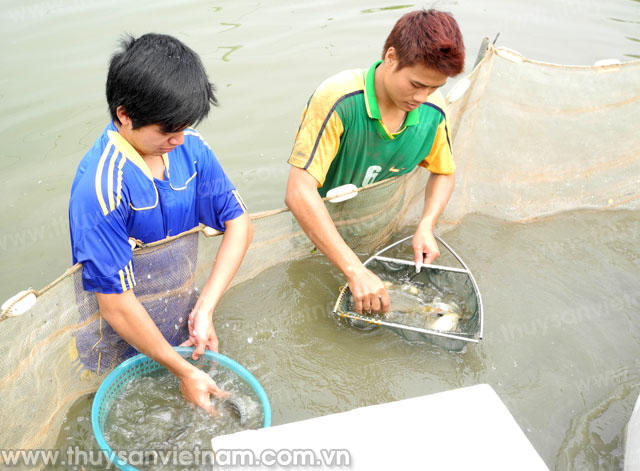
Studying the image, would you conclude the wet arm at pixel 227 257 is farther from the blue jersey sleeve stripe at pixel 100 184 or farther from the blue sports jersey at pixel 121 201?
the blue jersey sleeve stripe at pixel 100 184

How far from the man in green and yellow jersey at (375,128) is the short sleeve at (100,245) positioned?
0.91 m

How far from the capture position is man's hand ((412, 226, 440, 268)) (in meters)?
2.81

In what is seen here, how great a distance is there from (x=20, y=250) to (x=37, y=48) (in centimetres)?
317

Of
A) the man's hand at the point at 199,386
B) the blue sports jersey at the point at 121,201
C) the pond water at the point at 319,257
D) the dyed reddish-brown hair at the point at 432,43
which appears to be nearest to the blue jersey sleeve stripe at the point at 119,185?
the blue sports jersey at the point at 121,201

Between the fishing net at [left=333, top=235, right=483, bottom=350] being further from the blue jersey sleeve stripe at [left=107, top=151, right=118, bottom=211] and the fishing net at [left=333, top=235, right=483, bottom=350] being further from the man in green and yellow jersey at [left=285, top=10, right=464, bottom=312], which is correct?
the blue jersey sleeve stripe at [left=107, top=151, right=118, bottom=211]

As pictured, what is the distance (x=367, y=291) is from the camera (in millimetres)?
2492

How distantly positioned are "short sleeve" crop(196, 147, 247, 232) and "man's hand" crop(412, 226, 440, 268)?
1.01 metres

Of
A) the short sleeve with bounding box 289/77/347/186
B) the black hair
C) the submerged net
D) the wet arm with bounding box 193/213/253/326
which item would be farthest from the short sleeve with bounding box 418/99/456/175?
the black hair

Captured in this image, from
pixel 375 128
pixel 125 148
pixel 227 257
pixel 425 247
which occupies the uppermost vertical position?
pixel 125 148

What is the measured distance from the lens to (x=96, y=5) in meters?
6.51

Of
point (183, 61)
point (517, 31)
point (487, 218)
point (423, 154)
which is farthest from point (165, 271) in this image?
point (517, 31)

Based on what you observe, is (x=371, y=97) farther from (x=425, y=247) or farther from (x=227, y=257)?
(x=227, y=257)

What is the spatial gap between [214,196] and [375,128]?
34.8 inches

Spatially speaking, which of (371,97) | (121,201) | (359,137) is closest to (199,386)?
(121,201)
